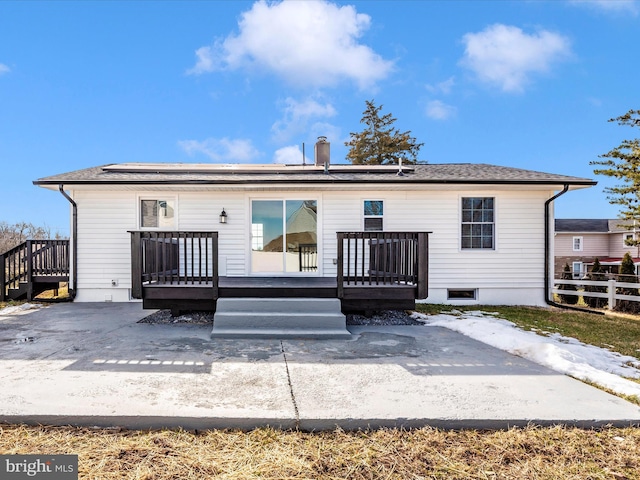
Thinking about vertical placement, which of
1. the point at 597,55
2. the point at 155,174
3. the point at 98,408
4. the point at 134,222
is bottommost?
the point at 98,408

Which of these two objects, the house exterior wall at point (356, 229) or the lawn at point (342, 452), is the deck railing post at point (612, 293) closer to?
the house exterior wall at point (356, 229)

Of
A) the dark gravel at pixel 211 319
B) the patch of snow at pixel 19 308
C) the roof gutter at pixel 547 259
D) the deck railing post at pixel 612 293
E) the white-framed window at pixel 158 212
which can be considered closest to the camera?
the dark gravel at pixel 211 319

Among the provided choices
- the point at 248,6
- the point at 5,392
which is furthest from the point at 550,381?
the point at 248,6

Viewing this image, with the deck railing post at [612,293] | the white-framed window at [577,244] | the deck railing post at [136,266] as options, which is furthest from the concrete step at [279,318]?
the white-framed window at [577,244]

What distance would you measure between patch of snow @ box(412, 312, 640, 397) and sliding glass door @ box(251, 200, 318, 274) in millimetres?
3297

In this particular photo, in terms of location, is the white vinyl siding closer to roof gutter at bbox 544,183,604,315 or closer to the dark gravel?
the dark gravel

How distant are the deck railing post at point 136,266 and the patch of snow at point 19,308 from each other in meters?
3.68

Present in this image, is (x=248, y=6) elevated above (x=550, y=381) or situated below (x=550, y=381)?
above

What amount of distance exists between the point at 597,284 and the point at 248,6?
12117 mm

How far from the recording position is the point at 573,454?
2.05 m

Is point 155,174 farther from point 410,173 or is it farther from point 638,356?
point 638,356

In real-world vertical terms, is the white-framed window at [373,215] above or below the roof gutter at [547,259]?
above

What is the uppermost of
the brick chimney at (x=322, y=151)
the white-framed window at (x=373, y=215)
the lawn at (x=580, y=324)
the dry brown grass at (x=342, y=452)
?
the brick chimney at (x=322, y=151)

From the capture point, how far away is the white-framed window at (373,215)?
807 centimetres
